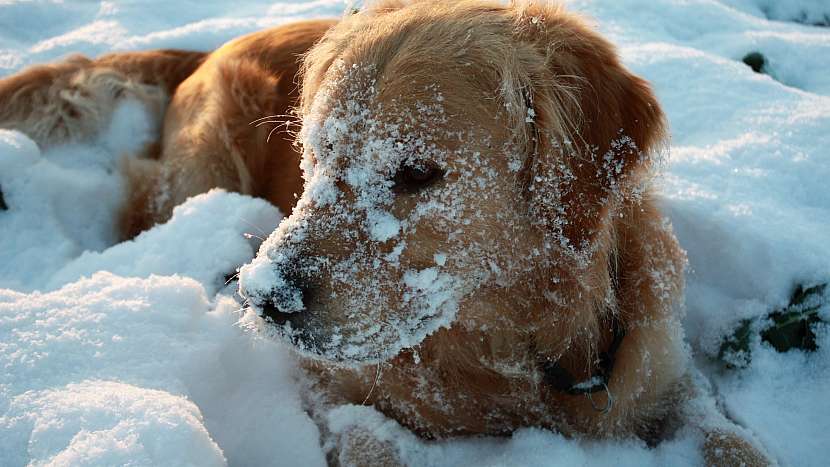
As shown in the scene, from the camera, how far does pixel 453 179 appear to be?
1.97m

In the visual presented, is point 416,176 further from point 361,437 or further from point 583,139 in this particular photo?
point 361,437

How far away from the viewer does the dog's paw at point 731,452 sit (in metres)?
2.34

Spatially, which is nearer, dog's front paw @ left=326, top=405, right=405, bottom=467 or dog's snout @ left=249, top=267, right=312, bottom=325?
dog's snout @ left=249, top=267, right=312, bottom=325

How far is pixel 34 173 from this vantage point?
3.70 meters

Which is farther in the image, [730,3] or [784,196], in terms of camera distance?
[730,3]

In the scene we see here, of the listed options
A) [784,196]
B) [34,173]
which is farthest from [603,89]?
[34,173]

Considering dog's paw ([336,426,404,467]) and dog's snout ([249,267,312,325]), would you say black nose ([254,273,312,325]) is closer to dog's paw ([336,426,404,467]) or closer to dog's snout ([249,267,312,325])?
dog's snout ([249,267,312,325])

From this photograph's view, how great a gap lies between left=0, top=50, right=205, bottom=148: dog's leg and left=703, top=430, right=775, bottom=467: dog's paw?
13.1ft

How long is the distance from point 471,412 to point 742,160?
2.20 metres

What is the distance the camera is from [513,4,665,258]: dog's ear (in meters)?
2.07

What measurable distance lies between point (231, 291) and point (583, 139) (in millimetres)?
1898

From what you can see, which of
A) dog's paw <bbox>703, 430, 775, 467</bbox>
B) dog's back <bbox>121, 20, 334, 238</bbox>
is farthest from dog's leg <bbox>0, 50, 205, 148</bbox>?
dog's paw <bbox>703, 430, 775, 467</bbox>

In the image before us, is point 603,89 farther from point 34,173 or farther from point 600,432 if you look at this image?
point 34,173

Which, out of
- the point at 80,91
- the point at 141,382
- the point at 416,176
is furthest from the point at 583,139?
the point at 80,91
